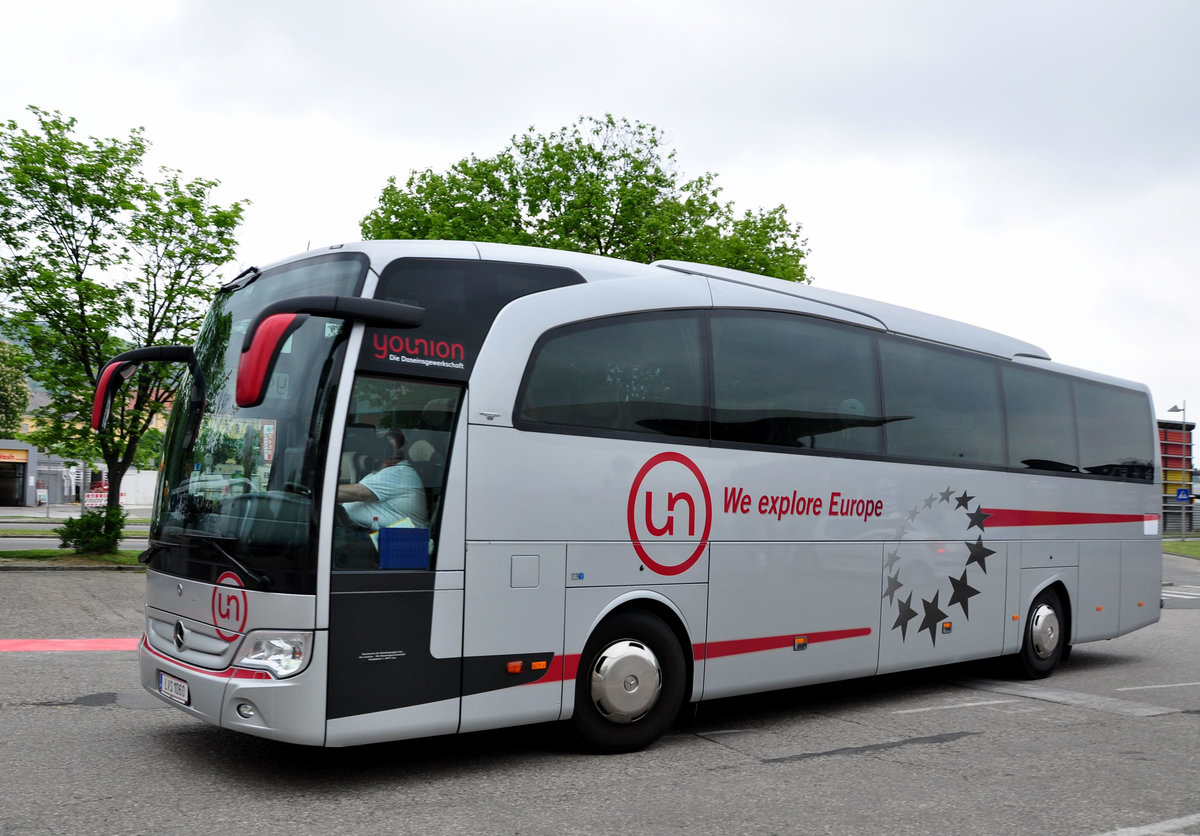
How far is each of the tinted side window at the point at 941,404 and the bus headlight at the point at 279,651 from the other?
541 centimetres

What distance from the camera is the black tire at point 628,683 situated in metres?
6.75

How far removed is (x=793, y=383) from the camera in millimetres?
8148

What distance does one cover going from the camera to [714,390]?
7523mm

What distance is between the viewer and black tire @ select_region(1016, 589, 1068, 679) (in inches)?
428

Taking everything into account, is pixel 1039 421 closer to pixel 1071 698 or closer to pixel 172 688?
pixel 1071 698

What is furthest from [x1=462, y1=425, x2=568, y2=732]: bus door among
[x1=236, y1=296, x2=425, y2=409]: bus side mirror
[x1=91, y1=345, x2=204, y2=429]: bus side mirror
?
[x1=91, y1=345, x2=204, y2=429]: bus side mirror

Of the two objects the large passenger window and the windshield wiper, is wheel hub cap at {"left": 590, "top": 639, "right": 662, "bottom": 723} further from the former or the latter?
the windshield wiper

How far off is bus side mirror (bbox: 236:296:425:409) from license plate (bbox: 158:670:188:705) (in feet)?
6.11

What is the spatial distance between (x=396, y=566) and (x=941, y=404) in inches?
229

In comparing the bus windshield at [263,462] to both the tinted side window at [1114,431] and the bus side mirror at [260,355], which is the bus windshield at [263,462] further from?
the tinted side window at [1114,431]

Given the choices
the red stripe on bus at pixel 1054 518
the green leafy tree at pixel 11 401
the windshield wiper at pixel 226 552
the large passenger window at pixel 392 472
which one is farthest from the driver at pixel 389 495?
the green leafy tree at pixel 11 401

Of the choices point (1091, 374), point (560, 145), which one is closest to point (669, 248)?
point (560, 145)

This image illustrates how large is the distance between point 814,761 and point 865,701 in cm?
274

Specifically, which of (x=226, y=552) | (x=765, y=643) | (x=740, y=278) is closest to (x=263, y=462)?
(x=226, y=552)
